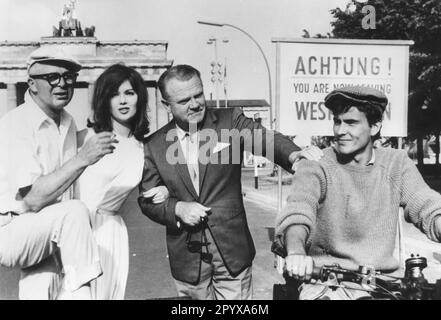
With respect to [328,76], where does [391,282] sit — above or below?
below

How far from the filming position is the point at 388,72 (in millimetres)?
3863

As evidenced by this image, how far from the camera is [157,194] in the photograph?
2795 mm

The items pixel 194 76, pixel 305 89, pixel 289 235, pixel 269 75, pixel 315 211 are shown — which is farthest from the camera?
pixel 305 89

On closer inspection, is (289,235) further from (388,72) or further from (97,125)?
(388,72)

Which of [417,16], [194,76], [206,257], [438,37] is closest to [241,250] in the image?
[206,257]

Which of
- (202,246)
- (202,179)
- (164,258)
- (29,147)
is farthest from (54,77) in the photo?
(164,258)

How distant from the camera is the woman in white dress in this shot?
2.85 m

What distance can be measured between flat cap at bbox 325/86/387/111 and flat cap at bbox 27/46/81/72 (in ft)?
4.37

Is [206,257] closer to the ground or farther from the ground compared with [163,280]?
farther from the ground

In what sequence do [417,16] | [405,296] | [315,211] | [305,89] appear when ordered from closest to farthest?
1. [405,296]
2. [315,211]
3. [305,89]
4. [417,16]

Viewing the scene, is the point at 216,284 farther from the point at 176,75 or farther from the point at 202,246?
the point at 176,75

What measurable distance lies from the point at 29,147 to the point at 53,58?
0.47m

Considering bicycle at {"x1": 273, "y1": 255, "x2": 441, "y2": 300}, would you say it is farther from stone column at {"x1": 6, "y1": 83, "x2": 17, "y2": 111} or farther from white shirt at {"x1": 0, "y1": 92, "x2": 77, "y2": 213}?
stone column at {"x1": 6, "y1": 83, "x2": 17, "y2": 111}
